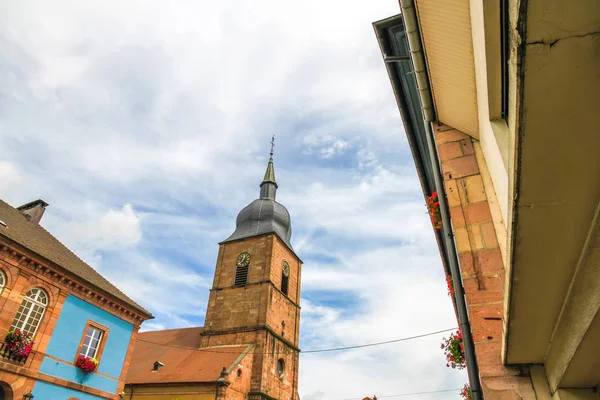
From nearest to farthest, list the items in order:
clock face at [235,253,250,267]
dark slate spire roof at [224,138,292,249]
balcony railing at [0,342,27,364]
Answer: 1. balcony railing at [0,342,27,364]
2. clock face at [235,253,250,267]
3. dark slate spire roof at [224,138,292,249]

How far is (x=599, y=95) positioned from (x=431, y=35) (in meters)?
3.32

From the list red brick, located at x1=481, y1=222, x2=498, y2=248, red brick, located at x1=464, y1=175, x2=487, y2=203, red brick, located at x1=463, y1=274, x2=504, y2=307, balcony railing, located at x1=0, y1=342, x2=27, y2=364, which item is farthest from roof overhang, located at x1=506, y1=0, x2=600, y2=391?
balcony railing, located at x1=0, y1=342, x2=27, y2=364

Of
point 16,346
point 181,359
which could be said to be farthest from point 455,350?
point 181,359

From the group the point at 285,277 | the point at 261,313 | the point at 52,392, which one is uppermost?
the point at 285,277

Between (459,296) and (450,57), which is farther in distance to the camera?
(459,296)

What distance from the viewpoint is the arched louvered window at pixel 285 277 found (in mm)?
30109

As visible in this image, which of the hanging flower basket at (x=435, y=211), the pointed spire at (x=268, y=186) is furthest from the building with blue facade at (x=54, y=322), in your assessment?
the pointed spire at (x=268, y=186)

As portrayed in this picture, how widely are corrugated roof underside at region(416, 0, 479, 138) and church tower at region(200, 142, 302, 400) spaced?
22213 millimetres

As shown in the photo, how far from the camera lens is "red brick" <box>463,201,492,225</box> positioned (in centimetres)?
434

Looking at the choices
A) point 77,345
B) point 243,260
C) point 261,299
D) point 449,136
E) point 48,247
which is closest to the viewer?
point 449,136

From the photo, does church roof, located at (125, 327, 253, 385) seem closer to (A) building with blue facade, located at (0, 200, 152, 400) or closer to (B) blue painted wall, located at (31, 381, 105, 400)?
(A) building with blue facade, located at (0, 200, 152, 400)

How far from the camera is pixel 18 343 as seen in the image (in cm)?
1278

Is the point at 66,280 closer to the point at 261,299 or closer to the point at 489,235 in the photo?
the point at 261,299

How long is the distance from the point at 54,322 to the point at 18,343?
145 cm
